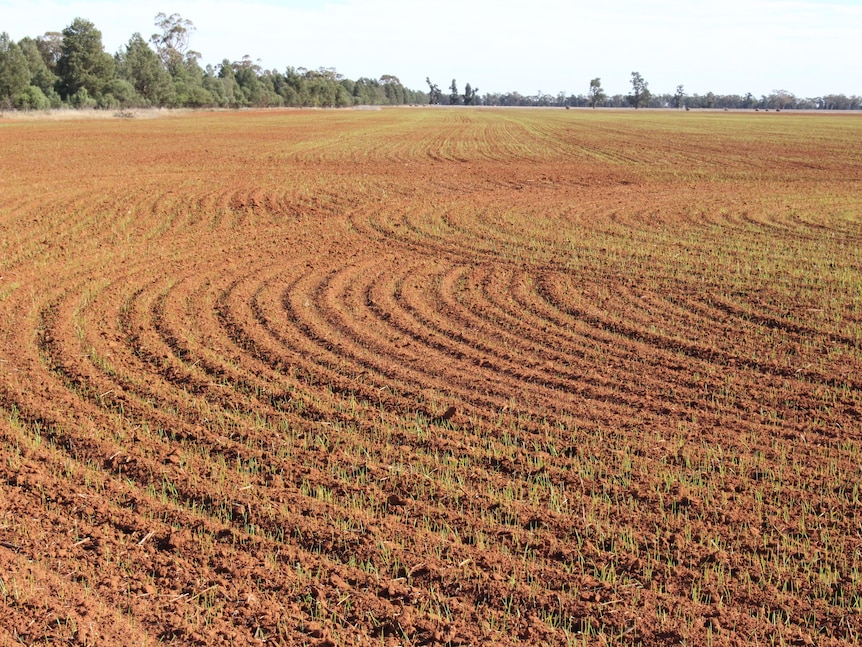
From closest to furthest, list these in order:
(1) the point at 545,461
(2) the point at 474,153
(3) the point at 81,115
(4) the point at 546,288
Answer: (1) the point at 545,461, (4) the point at 546,288, (2) the point at 474,153, (3) the point at 81,115

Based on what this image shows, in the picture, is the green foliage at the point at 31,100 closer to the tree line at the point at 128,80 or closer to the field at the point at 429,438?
the tree line at the point at 128,80

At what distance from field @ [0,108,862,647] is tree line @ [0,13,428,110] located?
213 feet

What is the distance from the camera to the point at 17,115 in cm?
5822

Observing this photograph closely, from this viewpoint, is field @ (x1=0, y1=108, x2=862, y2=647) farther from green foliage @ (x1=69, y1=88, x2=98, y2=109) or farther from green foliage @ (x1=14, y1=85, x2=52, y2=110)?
green foliage @ (x1=69, y1=88, x2=98, y2=109)

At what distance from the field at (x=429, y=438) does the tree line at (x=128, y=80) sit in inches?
2554

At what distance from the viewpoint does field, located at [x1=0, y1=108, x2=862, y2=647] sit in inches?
169

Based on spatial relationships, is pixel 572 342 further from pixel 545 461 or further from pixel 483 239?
pixel 483 239

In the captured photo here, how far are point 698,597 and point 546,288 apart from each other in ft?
21.7

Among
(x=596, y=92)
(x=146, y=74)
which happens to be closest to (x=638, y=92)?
(x=596, y=92)

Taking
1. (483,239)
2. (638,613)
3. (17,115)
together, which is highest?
(17,115)

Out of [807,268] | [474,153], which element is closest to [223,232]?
[807,268]

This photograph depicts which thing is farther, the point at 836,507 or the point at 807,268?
the point at 807,268

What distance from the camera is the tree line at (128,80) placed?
7019 centimetres

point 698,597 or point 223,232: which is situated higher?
point 223,232
